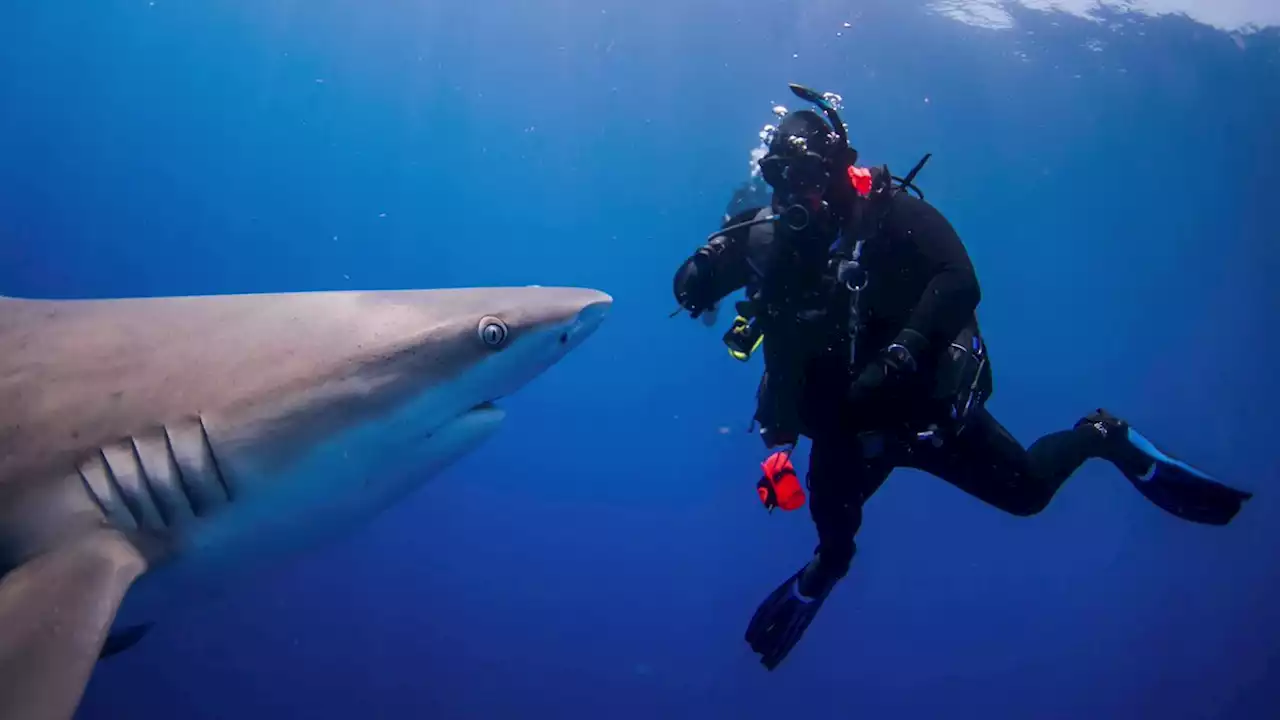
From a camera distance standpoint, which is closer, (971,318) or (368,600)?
(971,318)

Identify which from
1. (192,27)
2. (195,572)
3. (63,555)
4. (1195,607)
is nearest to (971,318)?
(195,572)

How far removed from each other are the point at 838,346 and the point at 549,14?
1001 inches

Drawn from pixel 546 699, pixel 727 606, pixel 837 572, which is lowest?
pixel 727 606

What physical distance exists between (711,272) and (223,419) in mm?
2803

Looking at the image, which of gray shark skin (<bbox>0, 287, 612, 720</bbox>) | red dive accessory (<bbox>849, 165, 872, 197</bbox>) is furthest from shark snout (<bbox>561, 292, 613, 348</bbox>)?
red dive accessory (<bbox>849, 165, 872, 197</bbox>)

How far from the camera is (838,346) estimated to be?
13.6ft

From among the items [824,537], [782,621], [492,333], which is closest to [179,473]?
[492,333]

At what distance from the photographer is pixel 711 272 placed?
14.4 feet

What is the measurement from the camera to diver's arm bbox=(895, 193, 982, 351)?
3.79 m

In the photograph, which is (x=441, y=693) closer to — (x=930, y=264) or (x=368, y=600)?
(x=368, y=600)

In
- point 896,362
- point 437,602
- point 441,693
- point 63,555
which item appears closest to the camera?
point 63,555

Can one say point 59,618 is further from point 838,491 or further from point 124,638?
point 838,491

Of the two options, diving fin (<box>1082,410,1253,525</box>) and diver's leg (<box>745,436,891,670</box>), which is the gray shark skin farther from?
diving fin (<box>1082,410,1253,525</box>)

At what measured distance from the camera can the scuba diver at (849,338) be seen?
3852 mm
